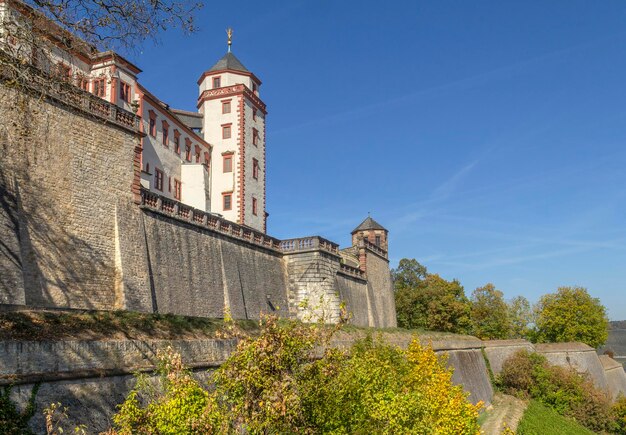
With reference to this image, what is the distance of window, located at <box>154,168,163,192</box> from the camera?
34.9 m

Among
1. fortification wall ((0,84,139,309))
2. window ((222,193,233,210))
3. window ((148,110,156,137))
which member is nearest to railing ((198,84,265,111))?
window ((222,193,233,210))

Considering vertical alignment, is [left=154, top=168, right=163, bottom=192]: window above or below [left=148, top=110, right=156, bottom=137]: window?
below

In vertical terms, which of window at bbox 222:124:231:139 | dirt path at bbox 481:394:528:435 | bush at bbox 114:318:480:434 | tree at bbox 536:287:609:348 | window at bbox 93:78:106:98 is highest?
window at bbox 222:124:231:139

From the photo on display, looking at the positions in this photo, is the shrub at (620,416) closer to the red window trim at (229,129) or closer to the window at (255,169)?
the window at (255,169)

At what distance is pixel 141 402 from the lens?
12.6 meters

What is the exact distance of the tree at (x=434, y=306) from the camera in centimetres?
5897

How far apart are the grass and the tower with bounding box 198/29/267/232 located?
73.1 ft

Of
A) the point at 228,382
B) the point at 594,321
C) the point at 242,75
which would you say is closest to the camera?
the point at 228,382

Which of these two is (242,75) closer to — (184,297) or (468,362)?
(184,297)

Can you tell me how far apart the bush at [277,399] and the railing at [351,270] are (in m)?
27.7

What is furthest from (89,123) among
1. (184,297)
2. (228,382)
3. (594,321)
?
(594,321)

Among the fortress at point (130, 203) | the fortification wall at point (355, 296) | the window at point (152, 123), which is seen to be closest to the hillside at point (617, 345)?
the fortification wall at point (355, 296)

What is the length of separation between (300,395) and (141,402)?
15.9ft

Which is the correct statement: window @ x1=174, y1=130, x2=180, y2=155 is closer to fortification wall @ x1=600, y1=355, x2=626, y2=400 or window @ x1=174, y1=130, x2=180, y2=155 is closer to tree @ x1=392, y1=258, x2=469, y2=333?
tree @ x1=392, y1=258, x2=469, y2=333
